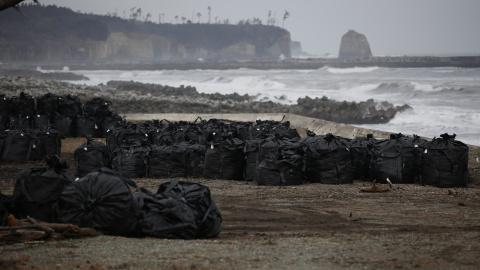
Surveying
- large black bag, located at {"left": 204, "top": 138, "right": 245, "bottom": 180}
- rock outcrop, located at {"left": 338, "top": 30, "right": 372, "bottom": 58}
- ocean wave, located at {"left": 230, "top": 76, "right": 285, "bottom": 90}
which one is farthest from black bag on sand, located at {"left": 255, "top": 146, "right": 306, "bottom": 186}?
rock outcrop, located at {"left": 338, "top": 30, "right": 372, "bottom": 58}

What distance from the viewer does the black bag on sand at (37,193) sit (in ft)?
20.2

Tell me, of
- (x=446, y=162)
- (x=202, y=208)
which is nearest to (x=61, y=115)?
(x=446, y=162)

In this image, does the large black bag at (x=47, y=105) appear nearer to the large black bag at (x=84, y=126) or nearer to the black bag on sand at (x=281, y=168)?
the large black bag at (x=84, y=126)

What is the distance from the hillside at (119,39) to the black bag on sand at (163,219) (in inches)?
3787

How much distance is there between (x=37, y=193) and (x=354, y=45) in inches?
7543

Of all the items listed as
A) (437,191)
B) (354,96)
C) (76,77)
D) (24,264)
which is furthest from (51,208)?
(76,77)

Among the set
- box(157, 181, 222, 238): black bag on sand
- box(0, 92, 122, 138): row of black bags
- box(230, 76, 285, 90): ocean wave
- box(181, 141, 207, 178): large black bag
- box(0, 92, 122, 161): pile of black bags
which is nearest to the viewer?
box(157, 181, 222, 238): black bag on sand

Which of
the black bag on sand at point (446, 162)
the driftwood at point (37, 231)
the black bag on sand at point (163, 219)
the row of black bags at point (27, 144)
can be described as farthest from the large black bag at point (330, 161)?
the row of black bags at point (27, 144)

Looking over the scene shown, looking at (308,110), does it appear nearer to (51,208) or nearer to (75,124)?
(75,124)

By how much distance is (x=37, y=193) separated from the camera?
621 cm

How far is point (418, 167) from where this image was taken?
34.1ft

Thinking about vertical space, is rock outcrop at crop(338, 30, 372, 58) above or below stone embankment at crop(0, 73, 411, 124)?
above

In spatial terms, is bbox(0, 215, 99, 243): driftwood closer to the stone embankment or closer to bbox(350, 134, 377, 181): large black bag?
bbox(350, 134, 377, 181): large black bag

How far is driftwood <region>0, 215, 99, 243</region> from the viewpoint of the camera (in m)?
5.62
